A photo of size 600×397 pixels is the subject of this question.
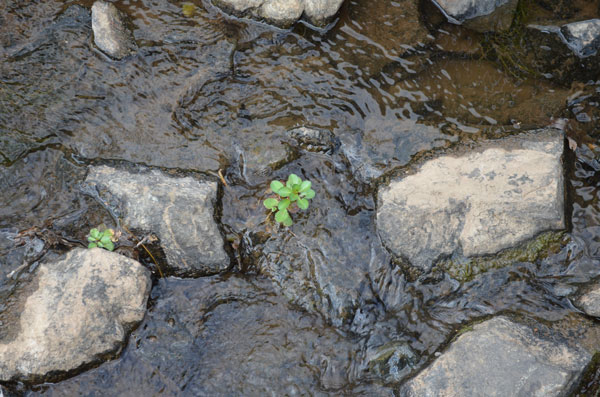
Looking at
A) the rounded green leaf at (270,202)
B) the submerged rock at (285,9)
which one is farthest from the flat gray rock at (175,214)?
the submerged rock at (285,9)

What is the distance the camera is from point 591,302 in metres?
3.65

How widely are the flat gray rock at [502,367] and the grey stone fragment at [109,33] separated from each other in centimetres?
389

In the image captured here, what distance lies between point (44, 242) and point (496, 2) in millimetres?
4795

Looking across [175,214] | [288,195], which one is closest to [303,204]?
[288,195]

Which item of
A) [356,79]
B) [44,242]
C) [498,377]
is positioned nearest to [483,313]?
[498,377]

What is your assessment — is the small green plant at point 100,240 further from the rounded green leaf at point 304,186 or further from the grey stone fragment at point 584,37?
the grey stone fragment at point 584,37

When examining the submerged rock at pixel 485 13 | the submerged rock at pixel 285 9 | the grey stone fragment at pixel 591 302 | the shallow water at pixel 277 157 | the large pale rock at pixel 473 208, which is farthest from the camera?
the submerged rock at pixel 485 13

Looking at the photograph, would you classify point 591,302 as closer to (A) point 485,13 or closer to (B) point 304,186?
(B) point 304,186

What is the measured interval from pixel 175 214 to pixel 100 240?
2.14 ft

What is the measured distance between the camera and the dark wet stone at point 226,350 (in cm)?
364

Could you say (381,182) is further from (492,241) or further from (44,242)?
(44,242)

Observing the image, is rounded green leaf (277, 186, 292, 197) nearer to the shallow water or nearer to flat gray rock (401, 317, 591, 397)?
the shallow water

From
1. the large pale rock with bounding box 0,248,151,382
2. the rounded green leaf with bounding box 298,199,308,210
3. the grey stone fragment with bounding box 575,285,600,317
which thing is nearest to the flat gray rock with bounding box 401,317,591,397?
the grey stone fragment with bounding box 575,285,600,317

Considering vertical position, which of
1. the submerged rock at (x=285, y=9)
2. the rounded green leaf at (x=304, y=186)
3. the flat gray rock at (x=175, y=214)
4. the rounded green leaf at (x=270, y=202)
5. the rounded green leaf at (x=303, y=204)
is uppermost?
the submerged rock at (x=285, y=9)
